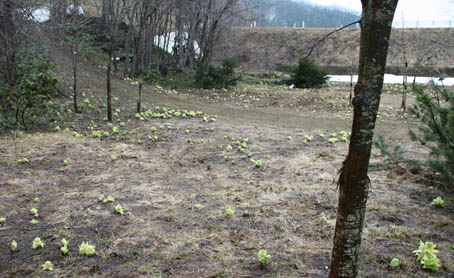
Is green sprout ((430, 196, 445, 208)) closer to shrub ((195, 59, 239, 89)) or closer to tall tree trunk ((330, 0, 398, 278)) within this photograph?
tall tree trunk ((330, 0, 398, 278))

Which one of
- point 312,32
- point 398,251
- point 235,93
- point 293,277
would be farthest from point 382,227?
point 312,32

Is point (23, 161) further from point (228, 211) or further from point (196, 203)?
point (228, 211)

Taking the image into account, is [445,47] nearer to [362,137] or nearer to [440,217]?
[440,217]

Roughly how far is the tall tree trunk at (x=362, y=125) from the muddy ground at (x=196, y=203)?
3.95 feet

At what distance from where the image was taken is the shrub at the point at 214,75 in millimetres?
22328

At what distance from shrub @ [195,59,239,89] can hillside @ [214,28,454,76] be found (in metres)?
15.0

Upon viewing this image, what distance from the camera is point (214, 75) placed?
73.8ft

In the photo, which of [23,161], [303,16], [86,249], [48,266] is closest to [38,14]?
[23,161]

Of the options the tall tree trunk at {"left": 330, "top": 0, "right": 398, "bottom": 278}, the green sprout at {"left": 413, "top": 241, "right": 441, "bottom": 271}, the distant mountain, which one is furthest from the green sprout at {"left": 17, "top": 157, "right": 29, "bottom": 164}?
the distant mountain

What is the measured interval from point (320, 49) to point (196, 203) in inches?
1717

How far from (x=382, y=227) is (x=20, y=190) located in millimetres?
5460

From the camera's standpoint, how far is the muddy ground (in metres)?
4.12

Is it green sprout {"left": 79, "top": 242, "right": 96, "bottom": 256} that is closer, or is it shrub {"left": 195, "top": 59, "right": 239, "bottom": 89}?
green sprout {"left": 79, "top": 242, "right": 96, "bottom": 256}

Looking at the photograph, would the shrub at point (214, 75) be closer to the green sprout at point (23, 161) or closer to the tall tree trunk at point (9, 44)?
the tall tree trunk at point (9, 44)
